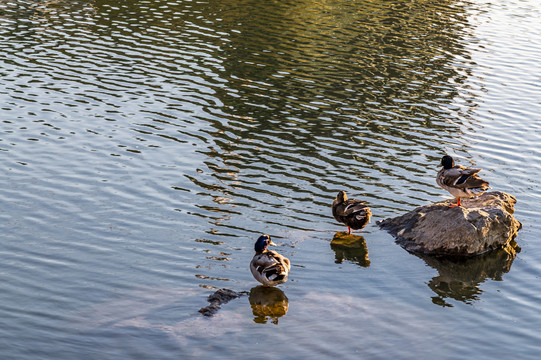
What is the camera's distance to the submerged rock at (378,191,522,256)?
21719mm

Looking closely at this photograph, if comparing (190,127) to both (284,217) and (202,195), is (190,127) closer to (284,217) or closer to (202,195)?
(202,195)

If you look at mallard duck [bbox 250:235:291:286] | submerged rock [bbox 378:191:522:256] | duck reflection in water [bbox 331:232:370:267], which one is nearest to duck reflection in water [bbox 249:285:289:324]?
mallard duck [bbox 250:235:291:286]

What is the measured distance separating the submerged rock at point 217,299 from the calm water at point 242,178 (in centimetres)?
20

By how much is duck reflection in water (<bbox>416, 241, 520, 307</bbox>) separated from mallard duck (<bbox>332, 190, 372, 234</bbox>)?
1973mm

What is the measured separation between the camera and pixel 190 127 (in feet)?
103

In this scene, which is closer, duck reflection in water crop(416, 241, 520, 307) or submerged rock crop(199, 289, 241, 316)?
submerged rock crop(199, 289, 241, 316)

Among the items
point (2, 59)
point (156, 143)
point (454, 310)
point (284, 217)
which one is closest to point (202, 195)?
point (284, 217)

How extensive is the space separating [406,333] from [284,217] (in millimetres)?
7088

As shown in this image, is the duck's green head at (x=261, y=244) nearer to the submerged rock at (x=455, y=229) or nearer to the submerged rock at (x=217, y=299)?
the submerged rock at (x=217, y=299)

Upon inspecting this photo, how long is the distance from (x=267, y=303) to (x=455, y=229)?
6.47 meters

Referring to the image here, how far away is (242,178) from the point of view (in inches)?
1044

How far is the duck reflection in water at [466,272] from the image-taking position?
19766 millimetres

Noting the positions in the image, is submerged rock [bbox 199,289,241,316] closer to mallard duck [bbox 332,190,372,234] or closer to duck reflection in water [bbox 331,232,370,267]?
duck reflection in water [bbox 331,232,370,267]

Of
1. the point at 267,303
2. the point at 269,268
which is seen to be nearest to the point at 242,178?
the point at 269,268
